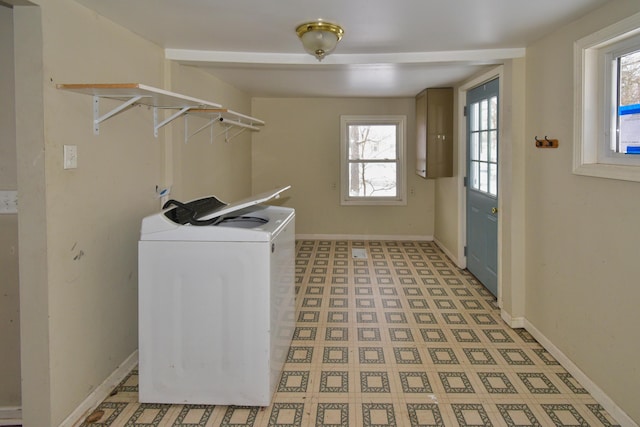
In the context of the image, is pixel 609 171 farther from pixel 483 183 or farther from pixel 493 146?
pixel 483 183

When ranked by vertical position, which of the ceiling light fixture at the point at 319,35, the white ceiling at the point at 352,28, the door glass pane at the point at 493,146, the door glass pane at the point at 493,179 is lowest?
the door glass pane at the point at 493,179

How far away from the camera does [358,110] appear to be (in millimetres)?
6660

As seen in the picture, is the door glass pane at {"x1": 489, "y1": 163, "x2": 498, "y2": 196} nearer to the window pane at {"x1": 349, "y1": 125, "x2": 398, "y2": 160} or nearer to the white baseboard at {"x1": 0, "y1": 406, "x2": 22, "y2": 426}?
the window pane at {"x1": 349, "y1": 125, "x2": 398, "y2": 160}

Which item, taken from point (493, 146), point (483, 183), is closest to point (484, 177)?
point (483, 183)

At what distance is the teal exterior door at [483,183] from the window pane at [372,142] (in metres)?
1.86

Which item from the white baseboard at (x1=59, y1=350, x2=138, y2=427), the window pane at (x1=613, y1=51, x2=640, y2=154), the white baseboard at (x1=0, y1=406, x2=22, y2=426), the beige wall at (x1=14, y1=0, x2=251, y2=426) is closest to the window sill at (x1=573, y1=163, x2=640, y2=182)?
the window pane at (x1=613, y1=51, x2=640, y2=154)

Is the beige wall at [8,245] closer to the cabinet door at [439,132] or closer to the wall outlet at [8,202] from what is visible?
the wall outlet at [8,202]

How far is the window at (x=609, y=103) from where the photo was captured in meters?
2.27

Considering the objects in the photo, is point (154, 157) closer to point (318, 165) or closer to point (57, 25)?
point (57, 25)

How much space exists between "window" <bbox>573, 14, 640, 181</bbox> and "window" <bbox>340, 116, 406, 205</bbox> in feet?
13.6

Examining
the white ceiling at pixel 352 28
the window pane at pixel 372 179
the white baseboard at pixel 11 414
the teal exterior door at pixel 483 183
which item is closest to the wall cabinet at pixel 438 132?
the teal exterior door at pixel 483 183

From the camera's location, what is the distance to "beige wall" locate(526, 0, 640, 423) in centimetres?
223

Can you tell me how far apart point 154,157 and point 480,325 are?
2.69 meters

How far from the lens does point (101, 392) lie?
2.49m
